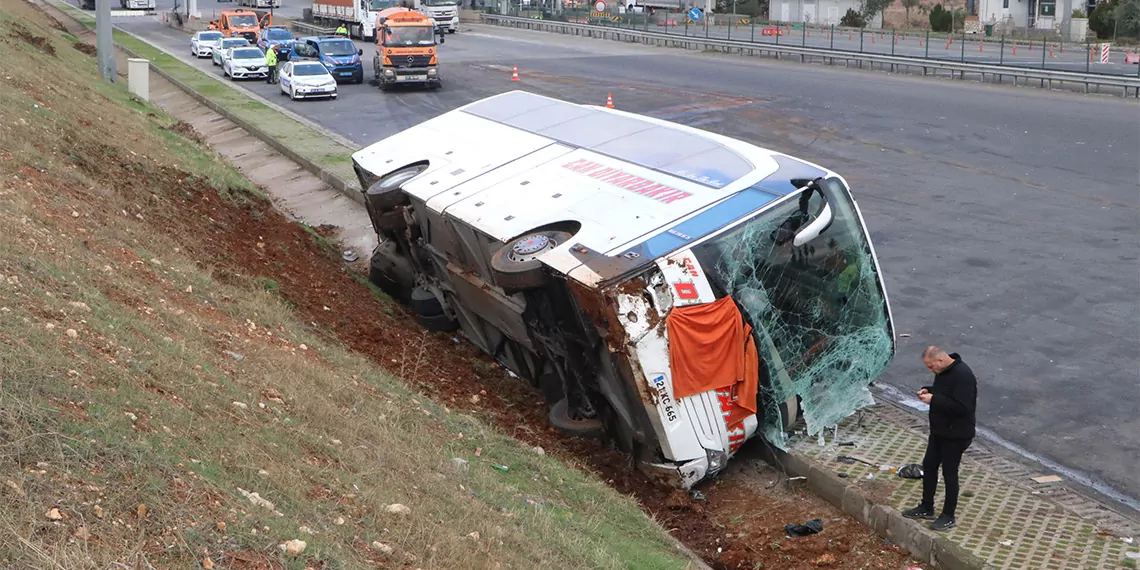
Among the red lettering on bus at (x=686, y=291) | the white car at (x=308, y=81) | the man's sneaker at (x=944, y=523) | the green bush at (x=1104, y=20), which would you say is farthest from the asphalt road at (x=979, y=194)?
the green bush at (x=1104, y=20)

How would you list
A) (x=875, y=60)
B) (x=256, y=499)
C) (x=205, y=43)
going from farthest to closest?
(x=205, y=43) < (x=875, y=60) < (x=256, y=499)

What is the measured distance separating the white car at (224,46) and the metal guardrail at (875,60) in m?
20.3

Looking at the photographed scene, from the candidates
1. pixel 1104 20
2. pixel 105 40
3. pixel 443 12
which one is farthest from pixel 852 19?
pixel 105 40

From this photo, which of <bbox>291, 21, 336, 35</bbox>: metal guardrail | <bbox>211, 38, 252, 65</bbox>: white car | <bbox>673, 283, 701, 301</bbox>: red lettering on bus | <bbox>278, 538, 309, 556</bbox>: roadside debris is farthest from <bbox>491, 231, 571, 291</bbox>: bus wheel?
<bbox>291, 21, 336, 35</bbox>: metal guardrail

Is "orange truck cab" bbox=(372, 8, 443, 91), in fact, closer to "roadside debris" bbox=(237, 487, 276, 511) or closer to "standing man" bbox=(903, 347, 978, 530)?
"standing man" bbox=(903, 347, 978, 530)

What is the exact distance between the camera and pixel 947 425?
7805 millimetres

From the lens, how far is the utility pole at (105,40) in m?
28.7

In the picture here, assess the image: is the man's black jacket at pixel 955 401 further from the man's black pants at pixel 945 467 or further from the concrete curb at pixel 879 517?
the concrete curb at pixel 879 517

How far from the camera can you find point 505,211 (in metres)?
10.1

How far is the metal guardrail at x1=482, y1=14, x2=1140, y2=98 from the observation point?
3256 centimetres

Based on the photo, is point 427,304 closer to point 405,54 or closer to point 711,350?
point 711,350

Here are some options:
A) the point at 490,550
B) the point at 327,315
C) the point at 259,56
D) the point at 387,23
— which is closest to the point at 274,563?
the point at 490,550

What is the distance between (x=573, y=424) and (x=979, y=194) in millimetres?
12403

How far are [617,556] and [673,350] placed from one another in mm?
1926
